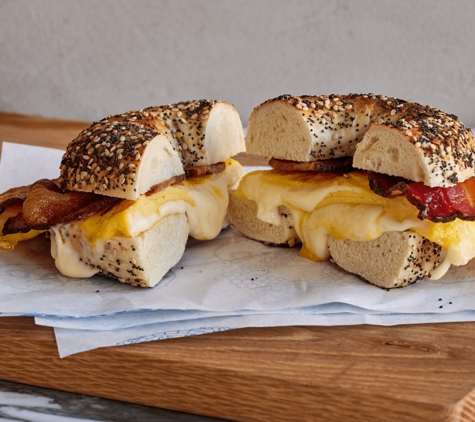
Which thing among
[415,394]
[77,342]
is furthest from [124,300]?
[415,394]

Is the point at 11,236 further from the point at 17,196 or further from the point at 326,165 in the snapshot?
the point at 326,165

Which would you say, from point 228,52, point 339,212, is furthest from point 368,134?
point 228,52

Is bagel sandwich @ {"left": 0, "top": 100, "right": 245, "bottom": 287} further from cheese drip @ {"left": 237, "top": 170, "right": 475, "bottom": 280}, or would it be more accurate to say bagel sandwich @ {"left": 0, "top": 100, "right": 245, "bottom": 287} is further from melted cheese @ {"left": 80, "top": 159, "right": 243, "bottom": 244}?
cheese drip @ {"left": 237, "top": 170, "right": 475, "bottom": 280}

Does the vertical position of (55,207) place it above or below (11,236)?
above

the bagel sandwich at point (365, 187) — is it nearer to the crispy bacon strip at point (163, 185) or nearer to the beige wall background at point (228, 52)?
the crispy bacon strip at point (163, 185)

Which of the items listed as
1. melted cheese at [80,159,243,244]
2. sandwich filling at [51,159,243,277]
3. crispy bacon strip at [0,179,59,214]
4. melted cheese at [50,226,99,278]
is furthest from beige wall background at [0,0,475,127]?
melted cheese at [50,226,99,278]

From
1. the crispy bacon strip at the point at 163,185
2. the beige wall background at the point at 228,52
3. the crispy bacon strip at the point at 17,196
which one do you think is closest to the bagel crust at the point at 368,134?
the crispy bacon strip at the point at 163,185
